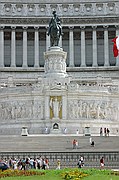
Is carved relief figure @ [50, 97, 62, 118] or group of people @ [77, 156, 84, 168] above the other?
carved relief figure @ [50, 97, 62, 118]

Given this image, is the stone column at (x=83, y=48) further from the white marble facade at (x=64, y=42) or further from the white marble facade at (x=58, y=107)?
the white marble facade at (x=58, y=107)

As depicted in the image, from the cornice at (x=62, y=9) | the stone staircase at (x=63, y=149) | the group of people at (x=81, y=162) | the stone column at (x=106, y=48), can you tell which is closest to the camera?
the group of people at (x=81, y=162)

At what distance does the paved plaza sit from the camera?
34875 mm

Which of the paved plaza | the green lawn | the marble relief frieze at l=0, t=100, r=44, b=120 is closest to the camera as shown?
the green lawn

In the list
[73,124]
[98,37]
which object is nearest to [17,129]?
[73,124]

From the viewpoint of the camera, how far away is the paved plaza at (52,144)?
3488cm

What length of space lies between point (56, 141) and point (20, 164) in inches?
407

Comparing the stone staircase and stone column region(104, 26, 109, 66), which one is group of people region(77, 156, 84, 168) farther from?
stone column region(104, 26, 109, 66)

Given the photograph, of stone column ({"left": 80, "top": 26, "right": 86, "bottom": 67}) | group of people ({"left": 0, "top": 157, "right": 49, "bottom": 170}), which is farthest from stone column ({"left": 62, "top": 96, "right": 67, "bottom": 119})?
stone column ({"left": 80, "top": 26, "right": 86, "bottom": 67})

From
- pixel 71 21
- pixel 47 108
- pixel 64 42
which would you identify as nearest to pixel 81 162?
pixel 47 108

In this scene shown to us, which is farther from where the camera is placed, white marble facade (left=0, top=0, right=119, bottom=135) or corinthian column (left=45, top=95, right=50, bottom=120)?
white marble facade (left=0, top=0, right=119, bottom=135)

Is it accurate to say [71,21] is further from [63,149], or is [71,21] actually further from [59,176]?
[59,176]

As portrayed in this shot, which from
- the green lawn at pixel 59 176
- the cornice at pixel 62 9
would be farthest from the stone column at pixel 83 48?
the green lawn at pixel 59 176

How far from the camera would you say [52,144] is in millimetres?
37812
